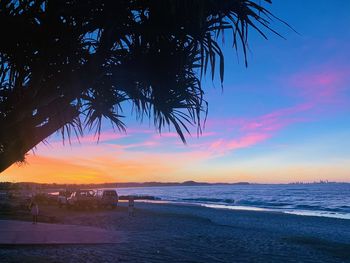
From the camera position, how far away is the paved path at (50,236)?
→ 1145 centimetres

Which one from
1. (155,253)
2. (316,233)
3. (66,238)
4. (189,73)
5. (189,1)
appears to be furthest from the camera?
(316,233)

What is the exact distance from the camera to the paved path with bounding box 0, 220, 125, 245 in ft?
37.6

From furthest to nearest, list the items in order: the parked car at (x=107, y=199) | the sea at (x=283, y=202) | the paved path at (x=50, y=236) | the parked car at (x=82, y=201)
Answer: the sea at (x=283, y=202)
the parked car at (x=107, y=199)
the parked car at (x=82, y=201)
the paved path at (x=50, y=236)

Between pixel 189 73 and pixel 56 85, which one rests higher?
pixel 189 73

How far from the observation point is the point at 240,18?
13.0ft

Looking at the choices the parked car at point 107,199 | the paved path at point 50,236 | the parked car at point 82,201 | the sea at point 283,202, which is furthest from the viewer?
the sea at point 283,202

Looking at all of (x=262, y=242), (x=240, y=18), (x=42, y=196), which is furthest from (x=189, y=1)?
(x=42, y=196)

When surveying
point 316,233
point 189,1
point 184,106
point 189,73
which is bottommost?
point 316,233

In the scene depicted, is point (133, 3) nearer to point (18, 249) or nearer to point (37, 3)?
point (37, 3)

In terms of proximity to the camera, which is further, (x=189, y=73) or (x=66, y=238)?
(x=66, y=238)

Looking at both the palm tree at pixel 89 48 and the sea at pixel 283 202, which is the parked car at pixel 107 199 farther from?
the palm tree at pixel 89 48

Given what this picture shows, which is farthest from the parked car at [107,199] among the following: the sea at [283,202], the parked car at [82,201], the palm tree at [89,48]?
the palm tree at [89,48]

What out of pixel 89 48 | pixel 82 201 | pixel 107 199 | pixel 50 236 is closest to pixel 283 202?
pixel 107 199

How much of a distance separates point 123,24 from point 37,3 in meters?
0.85
